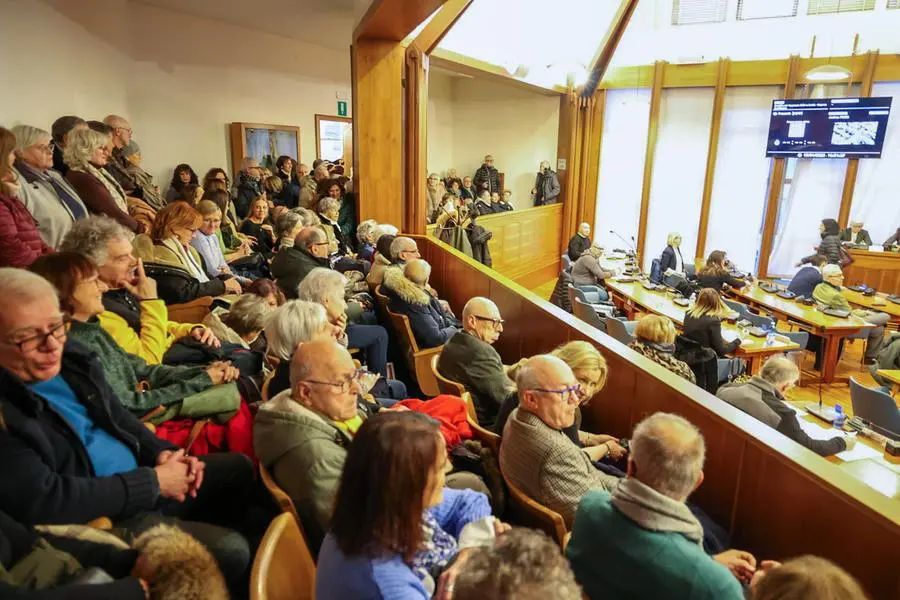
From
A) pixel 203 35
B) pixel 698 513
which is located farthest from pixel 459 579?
pixel 203 35

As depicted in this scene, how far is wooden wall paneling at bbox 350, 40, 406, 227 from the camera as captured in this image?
569cm

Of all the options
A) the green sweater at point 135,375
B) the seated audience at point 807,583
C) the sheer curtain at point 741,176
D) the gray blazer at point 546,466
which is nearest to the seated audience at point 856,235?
the sheer curtain at point 741,176

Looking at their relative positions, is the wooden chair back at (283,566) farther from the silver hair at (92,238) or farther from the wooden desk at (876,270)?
the wooden desk at (876,270)

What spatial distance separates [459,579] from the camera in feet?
3.02

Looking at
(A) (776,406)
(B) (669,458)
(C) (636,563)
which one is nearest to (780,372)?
(A) (776,406)

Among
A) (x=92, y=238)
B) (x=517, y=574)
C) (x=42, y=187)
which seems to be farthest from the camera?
(x=42, y=187)

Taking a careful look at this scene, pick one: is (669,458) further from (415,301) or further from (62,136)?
(62,136)

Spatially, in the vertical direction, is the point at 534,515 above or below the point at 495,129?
below

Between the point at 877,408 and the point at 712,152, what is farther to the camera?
the point at 712,152

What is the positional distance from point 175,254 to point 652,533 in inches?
102

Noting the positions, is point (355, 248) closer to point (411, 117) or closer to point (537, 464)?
point (411, 117)

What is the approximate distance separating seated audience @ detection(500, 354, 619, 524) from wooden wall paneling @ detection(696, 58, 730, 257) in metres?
9.38

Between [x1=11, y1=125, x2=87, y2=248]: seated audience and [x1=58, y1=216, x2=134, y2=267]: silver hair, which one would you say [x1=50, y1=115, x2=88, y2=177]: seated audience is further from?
[x1=58, y1=216, x2=134, y2=267]: silver hair

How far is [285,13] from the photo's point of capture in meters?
6.52
